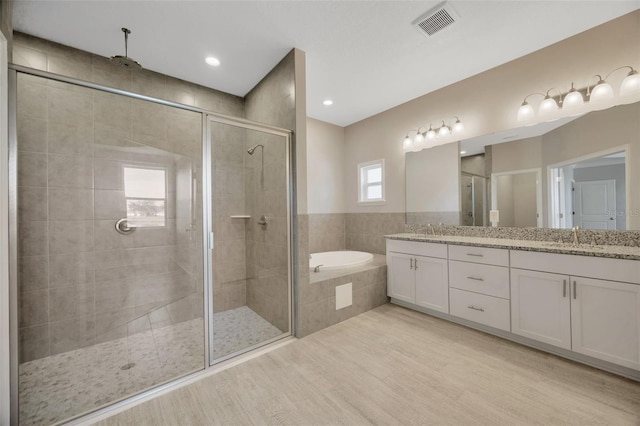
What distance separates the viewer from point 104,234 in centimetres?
201

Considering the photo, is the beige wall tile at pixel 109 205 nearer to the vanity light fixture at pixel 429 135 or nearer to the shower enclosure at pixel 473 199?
the vanity light fixture at pixel 429 135

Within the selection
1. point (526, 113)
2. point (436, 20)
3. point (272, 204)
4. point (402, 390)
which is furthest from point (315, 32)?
point (402, 390)

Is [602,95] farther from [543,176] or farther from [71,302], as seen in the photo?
[71,302]

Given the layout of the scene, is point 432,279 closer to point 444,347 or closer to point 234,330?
point 444,347

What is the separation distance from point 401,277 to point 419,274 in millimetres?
235

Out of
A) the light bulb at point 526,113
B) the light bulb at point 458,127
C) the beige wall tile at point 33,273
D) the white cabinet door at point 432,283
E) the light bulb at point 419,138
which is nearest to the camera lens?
the beige wall tile at point 33,273

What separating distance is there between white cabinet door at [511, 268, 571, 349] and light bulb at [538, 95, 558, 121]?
1.47 metres

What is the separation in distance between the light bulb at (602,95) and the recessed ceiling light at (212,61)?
3336 mm

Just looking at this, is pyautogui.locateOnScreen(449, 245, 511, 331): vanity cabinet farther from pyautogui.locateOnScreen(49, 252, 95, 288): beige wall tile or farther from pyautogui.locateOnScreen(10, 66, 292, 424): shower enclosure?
pyautogui.locateOnScreen(49, 252, 95, 288): beige wall tile

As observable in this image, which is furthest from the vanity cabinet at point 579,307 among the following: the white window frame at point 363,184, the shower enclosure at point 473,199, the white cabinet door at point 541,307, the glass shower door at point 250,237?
the white window frame at point 363,184

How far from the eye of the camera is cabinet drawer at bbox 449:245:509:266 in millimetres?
2111

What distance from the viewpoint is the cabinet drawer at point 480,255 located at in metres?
2.11

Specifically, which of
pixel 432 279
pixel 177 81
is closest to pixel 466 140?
pixel 432 279

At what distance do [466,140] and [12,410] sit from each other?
13.5 feet
